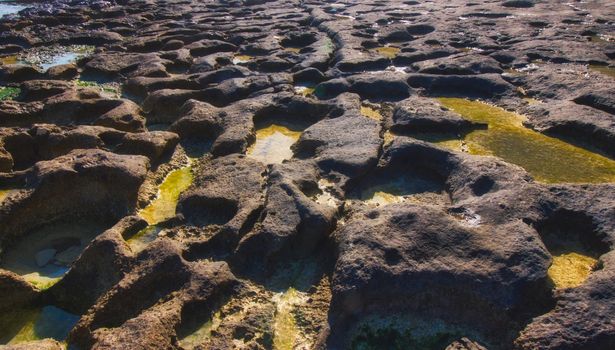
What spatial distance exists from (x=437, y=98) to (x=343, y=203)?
3626 mm

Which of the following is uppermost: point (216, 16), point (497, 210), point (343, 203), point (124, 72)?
point (497, 210)

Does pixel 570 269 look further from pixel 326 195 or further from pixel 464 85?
pixel 464 85

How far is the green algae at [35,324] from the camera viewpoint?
3.29 metres

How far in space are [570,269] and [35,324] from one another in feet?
12.8

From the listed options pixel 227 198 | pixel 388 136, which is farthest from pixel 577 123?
pixel 227 198

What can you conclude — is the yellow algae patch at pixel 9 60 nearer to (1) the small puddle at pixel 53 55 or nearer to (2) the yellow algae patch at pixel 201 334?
(1) the small puddle at pixel 53 55

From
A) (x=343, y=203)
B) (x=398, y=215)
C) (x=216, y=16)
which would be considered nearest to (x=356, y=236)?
(x=398, y=215)

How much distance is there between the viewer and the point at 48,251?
4145mm

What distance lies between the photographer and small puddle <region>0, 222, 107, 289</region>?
389 centimetres

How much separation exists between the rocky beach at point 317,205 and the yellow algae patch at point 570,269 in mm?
15

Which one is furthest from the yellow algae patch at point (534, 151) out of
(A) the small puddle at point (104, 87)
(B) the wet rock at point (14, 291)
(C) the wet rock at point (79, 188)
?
(A) the small puddle at point (104, 87)

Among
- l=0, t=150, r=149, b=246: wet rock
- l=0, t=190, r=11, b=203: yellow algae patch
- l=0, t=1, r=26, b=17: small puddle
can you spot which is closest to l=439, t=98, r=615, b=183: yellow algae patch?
l=0, t=150, r=149, b=246: wet rock

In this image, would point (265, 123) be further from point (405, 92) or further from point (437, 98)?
point (437, 98)

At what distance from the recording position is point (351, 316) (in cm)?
310
